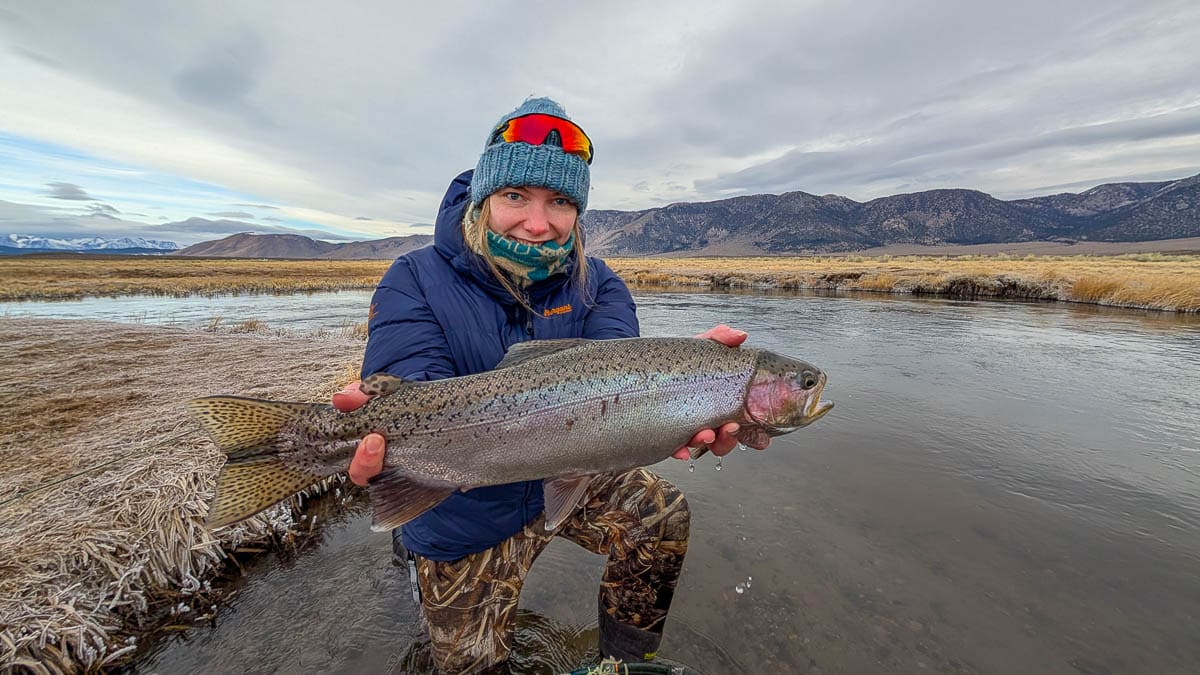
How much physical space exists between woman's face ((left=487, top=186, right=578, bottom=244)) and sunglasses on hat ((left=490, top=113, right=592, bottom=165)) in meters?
0.30

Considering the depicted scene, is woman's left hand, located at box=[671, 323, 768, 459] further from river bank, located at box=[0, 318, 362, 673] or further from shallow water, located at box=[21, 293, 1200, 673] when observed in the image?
river bank, located at box=[0, 318, 362, 673]

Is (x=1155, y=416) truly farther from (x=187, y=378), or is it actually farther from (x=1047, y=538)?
(x=187, y=378)

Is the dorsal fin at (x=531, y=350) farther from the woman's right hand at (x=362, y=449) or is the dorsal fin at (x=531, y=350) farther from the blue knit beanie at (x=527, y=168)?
the blue knit beanie at (x=527, y=168)

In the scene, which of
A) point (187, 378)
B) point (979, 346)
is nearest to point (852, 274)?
point (979, 346)

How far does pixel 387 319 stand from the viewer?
2682 mm

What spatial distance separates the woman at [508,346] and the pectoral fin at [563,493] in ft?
1.20

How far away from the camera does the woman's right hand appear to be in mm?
2275

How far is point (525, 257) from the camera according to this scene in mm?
2865

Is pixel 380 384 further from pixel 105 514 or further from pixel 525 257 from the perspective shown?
pixel 105 514

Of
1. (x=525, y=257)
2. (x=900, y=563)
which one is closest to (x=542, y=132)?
(x=525, y=257)

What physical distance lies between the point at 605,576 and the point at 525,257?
2166 mm

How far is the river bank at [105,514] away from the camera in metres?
3.14

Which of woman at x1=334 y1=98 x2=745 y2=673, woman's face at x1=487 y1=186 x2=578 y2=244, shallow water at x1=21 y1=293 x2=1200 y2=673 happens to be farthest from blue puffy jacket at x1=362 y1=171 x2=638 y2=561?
shallow water at x1=21 y1=293 x2=1200 y2=673

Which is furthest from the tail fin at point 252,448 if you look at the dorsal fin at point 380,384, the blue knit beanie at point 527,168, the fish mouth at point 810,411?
the fish mouth at point 810,411
